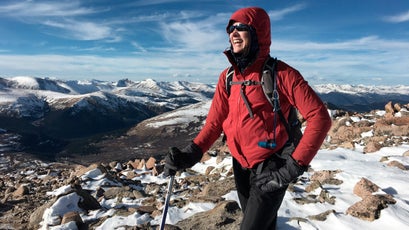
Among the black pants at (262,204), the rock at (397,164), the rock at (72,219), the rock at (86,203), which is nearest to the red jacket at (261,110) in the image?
the black pants at (262,204)

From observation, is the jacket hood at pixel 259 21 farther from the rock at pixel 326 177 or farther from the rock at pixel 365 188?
the rock at pixel 326 177

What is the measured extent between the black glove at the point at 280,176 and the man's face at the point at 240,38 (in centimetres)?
156

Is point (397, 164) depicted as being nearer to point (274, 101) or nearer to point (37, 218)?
point (274, 101)

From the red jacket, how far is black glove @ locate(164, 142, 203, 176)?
61 cm

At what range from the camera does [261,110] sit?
14.4ft

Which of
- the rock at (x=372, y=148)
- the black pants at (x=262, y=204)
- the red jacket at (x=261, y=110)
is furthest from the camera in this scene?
the rock at (x=372, y=148)

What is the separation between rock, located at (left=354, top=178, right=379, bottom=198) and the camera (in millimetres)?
8996

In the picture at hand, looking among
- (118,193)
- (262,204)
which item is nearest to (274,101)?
(262,204)

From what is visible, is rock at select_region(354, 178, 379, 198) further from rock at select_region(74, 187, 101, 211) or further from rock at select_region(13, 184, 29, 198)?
rock at select_region(13, 184, 29, 198)

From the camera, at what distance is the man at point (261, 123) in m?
4.02

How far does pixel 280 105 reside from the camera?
4246 mm

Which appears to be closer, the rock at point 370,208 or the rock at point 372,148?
the rock at point 370,208

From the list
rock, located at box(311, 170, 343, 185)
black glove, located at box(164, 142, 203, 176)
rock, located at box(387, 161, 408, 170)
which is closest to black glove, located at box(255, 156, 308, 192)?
black glove, located at box(164, 142, 203, 176)

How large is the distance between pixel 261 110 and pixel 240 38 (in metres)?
1.01
